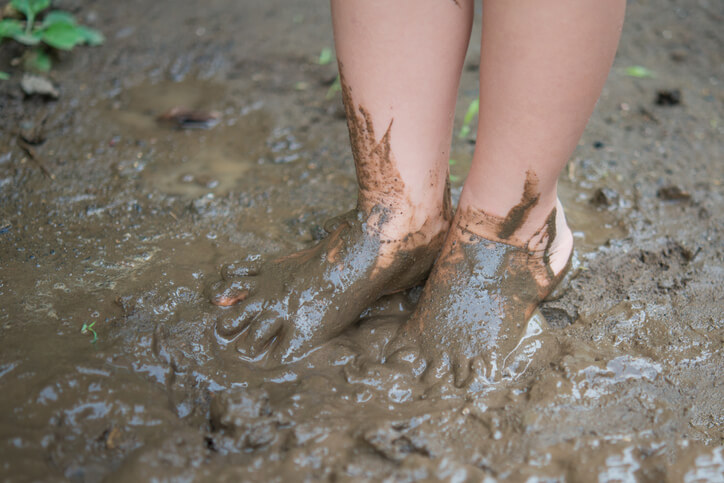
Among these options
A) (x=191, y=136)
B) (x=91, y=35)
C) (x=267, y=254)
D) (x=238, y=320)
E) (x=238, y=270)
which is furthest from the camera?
(x=91, y=35)

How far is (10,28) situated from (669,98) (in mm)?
2910

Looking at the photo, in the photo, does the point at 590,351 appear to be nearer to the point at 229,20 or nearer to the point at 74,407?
the point at 74,407

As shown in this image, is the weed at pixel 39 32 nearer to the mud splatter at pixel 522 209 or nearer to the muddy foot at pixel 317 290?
the muddy foot at pixel 317 290

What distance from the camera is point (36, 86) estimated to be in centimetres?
236

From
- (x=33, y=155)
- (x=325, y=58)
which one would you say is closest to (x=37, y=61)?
(x=33, y=155)

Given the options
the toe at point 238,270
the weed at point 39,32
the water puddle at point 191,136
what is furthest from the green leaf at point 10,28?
the toe at point 238,270

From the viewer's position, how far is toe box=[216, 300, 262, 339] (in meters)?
1.39

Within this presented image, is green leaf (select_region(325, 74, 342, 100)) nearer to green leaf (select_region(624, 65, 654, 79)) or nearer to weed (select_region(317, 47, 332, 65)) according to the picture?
weed (select_region(317, 47, 332, 65))

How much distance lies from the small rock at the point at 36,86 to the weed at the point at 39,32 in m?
0.19

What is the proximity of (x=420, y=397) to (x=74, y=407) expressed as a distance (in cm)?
74

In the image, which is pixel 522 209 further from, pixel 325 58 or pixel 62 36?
pixel 62 36

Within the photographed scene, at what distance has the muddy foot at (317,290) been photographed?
4.54 ft

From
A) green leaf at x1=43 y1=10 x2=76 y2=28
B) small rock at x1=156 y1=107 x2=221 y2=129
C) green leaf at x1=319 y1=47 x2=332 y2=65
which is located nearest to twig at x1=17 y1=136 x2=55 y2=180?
small rock at x1=156 y1=107 x2=221 y2=129

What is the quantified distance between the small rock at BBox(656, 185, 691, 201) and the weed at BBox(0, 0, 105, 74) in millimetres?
2506
